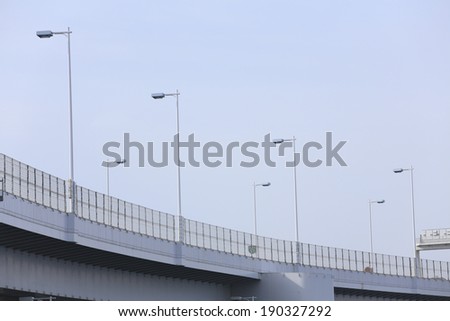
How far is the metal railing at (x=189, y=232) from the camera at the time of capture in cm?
6031

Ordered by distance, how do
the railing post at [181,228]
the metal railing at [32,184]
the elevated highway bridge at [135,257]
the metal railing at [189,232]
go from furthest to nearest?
1. the railing post at [181,228]
2. the metal railing at [189,232]
3. the elevated highway bridge at [135,257]
4. the metal railing at [32,184]

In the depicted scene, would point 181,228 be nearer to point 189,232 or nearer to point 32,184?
point 189,232

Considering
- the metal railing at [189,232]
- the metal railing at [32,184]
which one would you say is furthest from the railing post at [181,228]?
the metal railing at [32,184]

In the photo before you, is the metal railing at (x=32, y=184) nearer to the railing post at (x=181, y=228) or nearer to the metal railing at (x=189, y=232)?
the metal railing at (x=189, y=232)

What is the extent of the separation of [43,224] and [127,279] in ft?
59.5

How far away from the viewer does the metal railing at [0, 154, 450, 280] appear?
198 ft

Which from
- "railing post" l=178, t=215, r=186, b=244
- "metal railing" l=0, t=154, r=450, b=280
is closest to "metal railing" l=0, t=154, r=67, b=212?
"metal railing" l=0, t=154, r=450, b=280

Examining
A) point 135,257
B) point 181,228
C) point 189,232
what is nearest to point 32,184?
point 135,257

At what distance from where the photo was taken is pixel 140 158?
93.7 meters

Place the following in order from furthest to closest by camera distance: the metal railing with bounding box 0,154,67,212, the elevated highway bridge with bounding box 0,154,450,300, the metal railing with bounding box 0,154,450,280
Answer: the metal railing with bounding box 0,154,450,280
the elevated highway bridge with bounding box 0,154,450,300
the metal railing with bounding box 0,154,67,212

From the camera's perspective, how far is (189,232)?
280 ft

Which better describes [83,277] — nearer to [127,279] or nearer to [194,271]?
[127,279]

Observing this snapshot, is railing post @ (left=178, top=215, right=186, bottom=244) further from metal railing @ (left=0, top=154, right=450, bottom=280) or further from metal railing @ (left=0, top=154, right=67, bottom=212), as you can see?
metal railing @ (left=0, top=154, right=67, bottom=212)
